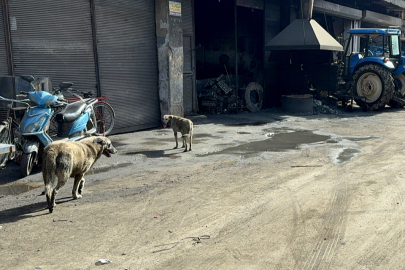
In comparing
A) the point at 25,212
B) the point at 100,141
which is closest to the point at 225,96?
the point at 100,141

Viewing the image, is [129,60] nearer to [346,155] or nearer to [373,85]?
[346,155]

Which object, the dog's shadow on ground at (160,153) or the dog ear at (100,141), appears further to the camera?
the dog's shadow on ground at (160,153)

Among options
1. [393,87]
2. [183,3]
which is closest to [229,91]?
[183,3]

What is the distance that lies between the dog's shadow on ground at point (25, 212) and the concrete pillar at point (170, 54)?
662 cm

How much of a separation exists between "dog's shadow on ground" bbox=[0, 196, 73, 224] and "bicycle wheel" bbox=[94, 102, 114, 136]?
428 centimetres

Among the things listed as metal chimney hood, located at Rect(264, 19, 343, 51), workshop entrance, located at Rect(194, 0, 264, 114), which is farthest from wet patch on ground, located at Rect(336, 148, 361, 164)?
workshop entrance, located at Rect(194, 0, 264, 114)

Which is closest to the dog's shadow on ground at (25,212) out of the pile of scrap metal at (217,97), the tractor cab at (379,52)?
the pile of scrap metal at (217,97)

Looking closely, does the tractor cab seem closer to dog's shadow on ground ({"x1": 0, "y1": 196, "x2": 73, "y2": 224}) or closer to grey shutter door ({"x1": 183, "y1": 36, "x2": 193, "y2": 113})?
grey shutter door ({"x1": 183, "y1": 36, "x2": 193, "y2": 113})

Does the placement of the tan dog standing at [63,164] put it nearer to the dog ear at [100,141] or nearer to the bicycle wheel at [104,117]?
the dog ear at [100,141]

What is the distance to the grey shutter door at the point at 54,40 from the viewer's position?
8.55 meters

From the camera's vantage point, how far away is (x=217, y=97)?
15.1 meters

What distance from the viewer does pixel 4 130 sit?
7281 millimetres

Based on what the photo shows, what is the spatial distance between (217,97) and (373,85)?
582 cm

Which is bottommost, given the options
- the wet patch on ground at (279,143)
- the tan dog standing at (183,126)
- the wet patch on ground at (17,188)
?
the wet patch on ground at (279,143)
